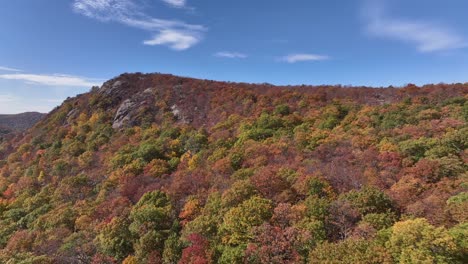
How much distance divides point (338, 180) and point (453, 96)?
1413 inches

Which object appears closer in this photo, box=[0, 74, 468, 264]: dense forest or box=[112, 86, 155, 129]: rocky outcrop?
box=[0, 74, 468, 264]: dense forest

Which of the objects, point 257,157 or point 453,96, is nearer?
point 257,157

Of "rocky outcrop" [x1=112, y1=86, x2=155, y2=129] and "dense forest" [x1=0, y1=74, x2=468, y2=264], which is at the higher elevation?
"rocky outcrop" [x1=112, y1=86, x2=155, y2=129]

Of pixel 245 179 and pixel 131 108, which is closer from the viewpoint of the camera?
pixel 245 179

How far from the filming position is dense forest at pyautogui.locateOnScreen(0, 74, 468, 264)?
75.3 ft

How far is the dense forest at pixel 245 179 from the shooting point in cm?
2295

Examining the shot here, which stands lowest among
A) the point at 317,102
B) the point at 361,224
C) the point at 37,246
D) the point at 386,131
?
the point at 37,246

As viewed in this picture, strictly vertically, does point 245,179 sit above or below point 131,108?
below

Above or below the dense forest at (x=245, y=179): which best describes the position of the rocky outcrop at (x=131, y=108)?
above

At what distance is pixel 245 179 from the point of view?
1416 inches

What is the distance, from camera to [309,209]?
25797 millimetres

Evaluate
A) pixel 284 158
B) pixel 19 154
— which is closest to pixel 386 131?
pixel 284 158

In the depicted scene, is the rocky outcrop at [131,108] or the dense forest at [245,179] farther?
the rocky outcrop at [131,108]

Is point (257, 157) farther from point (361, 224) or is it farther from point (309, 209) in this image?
point (361, 224)
